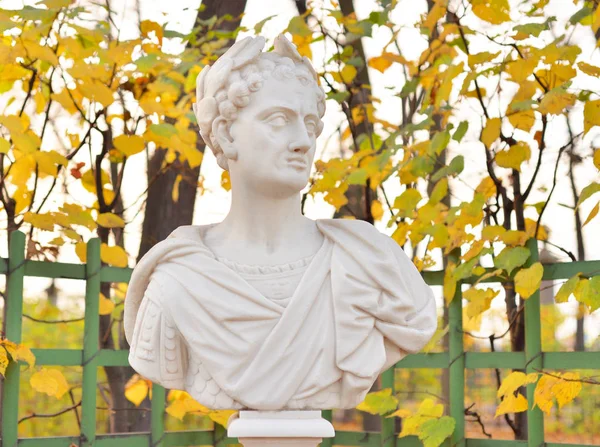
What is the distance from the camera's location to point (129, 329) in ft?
9.36

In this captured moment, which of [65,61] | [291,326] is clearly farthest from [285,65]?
[65,61]

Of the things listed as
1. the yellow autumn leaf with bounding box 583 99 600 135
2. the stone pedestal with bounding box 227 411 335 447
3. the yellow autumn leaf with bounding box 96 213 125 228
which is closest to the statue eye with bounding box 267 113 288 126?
the stone pedestal with bounding box 227 411 335 447

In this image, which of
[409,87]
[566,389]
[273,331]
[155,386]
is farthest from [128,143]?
[566,389]

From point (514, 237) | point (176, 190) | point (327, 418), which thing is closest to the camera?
point (514, 237)

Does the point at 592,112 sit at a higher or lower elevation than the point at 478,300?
higher

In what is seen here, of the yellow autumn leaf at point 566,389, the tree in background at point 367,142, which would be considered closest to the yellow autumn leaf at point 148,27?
the tree in background at point 367,142

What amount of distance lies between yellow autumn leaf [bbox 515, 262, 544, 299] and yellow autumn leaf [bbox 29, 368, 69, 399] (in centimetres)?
164

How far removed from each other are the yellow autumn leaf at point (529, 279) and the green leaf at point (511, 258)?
5 cm

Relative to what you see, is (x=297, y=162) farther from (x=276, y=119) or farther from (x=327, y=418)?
(x=327, y=418)

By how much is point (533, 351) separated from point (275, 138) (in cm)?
137

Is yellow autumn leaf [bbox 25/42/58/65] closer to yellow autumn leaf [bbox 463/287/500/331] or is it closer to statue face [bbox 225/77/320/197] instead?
statue face [bbox 225/77/320/197]

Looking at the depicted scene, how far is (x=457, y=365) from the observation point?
11.7 ft

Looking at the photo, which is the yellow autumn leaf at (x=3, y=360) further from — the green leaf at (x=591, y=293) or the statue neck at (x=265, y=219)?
the green leaf at (x=591, y=293)

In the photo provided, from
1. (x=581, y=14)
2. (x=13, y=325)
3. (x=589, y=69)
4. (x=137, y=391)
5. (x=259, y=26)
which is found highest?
(x=259, y=26)
